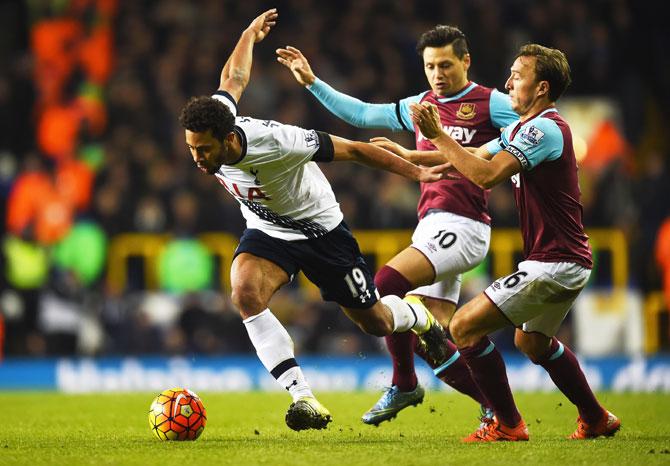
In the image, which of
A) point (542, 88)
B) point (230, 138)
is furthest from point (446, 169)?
point (230, 138)

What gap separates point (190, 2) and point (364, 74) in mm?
3480

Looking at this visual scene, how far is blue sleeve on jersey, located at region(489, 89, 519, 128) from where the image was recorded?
313 inches

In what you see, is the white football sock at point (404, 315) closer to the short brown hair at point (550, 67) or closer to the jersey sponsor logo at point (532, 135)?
the jersey sponsor logo at point (532, 135)

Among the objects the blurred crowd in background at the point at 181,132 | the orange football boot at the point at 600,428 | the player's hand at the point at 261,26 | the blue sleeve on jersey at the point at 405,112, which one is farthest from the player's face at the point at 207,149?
the blurred crowd in background at the point at 181,132

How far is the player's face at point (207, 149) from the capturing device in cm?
672

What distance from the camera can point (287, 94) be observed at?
53.6 feet

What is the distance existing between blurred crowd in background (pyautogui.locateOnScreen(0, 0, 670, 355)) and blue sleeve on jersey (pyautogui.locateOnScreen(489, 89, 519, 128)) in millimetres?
6319

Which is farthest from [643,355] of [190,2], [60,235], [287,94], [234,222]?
[190,2]

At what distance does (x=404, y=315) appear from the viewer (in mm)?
7574

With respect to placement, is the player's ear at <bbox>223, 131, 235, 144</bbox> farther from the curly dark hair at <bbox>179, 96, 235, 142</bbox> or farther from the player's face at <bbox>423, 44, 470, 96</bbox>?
the player's face at <bbox>423, 44, 470, 96</bbox>

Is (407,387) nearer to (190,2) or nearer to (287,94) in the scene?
(287,94)

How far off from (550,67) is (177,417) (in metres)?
3.04

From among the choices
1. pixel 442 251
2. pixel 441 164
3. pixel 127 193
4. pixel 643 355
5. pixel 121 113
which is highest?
pixel 121 113

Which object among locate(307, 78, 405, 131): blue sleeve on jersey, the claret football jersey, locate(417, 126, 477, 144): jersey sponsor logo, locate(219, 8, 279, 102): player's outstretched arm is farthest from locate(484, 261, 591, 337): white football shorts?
locate(219, 8, 279, 102): player's outstretched arm
